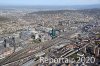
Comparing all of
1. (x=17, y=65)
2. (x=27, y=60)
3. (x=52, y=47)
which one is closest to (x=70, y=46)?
(x=52, y=47)

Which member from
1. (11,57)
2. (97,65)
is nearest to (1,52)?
(11,57)

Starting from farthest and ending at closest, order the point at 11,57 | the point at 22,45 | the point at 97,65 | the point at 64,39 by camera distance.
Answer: the point at 64,39 < the point at 22,45 < the point at 11,57 < the point at 97,65

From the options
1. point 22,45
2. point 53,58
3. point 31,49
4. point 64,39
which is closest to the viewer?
point 53,58

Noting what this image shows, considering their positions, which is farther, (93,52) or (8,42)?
(8,42)

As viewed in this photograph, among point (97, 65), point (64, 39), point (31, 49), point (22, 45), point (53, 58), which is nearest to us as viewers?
point (97, 65)

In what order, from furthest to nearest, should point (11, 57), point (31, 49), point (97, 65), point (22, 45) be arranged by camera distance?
point (22, 45) < point (31, 49) < point (11, 57) < point (97, 65)

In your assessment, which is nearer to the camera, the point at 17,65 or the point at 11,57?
the point at 17,65

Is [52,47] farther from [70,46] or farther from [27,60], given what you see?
[27,60]

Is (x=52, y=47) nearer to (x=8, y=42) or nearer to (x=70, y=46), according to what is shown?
(x=70, y=46)
